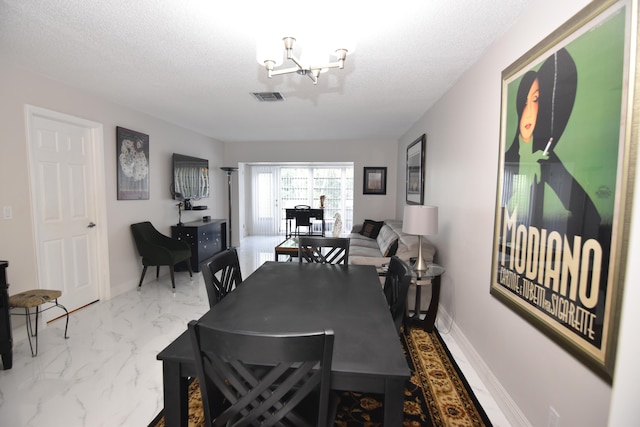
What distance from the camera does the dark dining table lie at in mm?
1040

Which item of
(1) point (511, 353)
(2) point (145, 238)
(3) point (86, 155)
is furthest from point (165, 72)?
(1) point (511, 353)

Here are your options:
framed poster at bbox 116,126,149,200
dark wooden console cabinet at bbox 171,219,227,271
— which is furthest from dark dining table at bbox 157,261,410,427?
dark wooden console cabinet at bbox 171,219,227,271

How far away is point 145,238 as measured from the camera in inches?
155

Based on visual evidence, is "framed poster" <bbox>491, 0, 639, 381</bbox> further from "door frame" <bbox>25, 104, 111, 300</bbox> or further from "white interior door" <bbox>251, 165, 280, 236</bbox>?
"white interior door" <bbox>251, 165, 280, 236</bbox>

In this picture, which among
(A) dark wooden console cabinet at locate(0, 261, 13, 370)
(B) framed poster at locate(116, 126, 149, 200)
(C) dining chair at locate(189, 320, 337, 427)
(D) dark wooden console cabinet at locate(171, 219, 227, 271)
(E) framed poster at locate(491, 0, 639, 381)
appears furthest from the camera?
(D) dark wooden console cabinet at locate(171, 219, 227, 271)

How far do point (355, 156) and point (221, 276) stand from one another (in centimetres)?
487

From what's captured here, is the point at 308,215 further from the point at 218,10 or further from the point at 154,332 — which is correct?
the point at 218,10

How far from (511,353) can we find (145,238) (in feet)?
13.6

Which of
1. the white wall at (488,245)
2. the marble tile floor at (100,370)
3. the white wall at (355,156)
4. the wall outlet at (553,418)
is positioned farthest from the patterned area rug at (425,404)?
the white wall at (355,156)

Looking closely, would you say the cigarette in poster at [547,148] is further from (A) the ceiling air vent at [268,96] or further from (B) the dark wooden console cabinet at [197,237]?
(B) the dark wooden console cabinet at [197,237]

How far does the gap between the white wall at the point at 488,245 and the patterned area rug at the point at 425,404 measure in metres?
0.23

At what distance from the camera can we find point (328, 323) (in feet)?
4.53

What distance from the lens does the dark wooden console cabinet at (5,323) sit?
206 centimetres

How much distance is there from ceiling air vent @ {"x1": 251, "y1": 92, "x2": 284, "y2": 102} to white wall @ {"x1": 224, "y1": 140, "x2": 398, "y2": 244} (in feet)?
9.86
